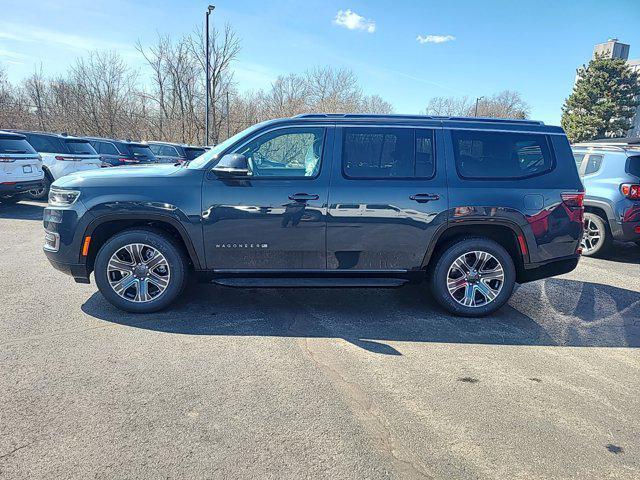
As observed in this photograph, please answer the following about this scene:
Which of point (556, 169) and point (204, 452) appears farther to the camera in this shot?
point (556, 169)

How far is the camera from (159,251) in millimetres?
4156

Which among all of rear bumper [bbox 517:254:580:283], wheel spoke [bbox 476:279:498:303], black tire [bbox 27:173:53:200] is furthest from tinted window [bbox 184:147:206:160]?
rear bumper [bbox 517:254:580:283]

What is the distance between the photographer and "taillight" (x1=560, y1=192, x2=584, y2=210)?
4320mm

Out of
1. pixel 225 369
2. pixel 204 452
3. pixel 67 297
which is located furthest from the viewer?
pixel 67 297

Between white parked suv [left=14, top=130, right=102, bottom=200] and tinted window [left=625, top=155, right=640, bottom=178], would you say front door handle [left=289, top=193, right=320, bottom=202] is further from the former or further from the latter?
white parked suv [left=14, top=130, right=102, bottom=200]

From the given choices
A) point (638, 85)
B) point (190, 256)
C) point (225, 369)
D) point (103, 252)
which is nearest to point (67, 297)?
point (103, 252)

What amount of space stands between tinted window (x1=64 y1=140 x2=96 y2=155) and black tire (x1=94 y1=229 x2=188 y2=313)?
936cm

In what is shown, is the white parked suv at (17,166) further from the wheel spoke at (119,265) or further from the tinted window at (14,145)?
the wheel spoke at (119,265)

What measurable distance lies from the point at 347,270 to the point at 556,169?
2409 mm

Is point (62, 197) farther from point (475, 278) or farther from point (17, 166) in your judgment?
point (17, 166)

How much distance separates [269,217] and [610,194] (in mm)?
6090

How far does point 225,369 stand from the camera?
3.26 m

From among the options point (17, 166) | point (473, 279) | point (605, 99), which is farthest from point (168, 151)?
point (605, 99)

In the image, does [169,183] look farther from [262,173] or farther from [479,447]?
[479,447]
